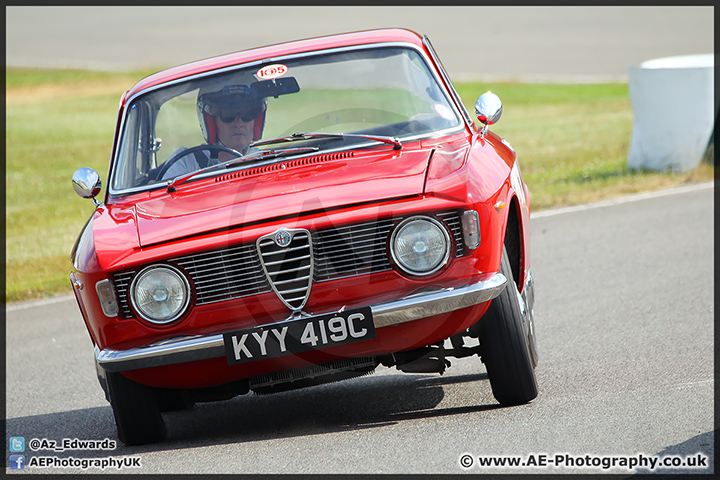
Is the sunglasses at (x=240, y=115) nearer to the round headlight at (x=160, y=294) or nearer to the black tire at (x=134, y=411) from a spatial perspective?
the round headlight at (x=160, y=294)

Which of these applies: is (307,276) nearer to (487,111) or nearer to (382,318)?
(382,318)

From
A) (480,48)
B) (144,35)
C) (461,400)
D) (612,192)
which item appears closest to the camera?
(461,400)

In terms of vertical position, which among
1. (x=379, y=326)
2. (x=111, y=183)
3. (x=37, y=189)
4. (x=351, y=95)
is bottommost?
(x=37, y=189)

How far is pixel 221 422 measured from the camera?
16.6 feet

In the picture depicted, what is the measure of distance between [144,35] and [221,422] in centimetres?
4208

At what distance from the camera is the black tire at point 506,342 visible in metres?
4.24

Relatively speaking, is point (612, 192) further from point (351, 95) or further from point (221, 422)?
point (221, 422)

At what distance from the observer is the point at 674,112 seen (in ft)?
38.6

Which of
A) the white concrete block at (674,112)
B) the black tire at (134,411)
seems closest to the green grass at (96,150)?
the white concrete block at (674,112)

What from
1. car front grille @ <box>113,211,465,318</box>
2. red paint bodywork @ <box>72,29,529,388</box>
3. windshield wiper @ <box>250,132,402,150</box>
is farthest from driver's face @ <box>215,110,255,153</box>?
car front grille @ <box>113,211,465,318</box>

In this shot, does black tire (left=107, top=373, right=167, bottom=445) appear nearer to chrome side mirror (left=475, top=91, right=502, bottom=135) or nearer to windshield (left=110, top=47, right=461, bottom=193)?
windshield (left=110, top=47, right=461, bottom=193)

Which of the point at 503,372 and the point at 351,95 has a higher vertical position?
the point at 351,95
